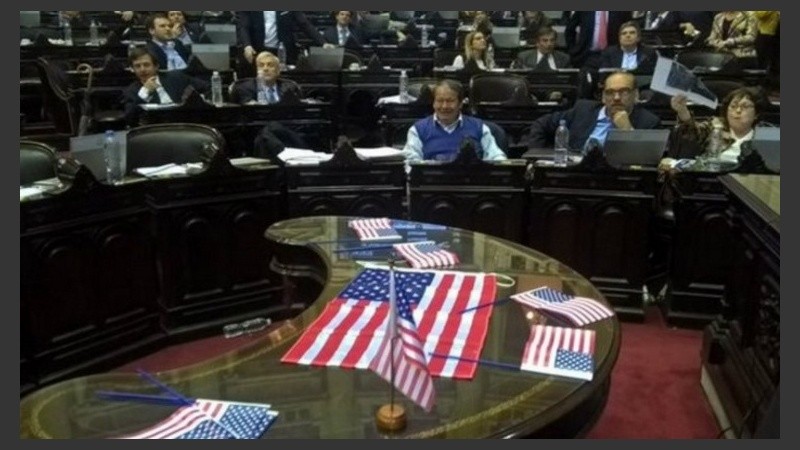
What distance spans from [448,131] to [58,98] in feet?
13.8

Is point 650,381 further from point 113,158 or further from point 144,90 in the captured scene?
point 144,90

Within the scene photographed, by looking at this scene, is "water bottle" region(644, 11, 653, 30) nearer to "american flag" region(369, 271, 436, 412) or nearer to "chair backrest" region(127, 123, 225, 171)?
"chair backrest" region(127, 123, 225, 171)

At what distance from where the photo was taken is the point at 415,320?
2.90 metres

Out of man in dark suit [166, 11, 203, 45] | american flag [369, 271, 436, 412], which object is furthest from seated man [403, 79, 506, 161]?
man in dark suit [166, 11, 203, 45]

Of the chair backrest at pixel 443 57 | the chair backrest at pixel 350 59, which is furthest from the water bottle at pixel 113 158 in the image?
the chair backrest at pixel 443 57

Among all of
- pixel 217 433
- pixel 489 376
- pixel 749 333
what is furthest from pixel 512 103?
pixel 217 433

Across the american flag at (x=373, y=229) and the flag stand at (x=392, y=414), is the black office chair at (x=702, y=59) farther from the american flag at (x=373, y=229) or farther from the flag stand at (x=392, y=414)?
the flag stand at (x=392, y=414)

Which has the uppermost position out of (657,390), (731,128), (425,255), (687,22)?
(687,22)

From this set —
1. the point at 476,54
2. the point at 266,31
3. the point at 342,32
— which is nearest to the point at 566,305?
the point at 476,54

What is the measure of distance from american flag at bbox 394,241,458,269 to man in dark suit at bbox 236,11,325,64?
6.19m

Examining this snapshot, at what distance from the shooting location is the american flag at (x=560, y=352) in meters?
2.56

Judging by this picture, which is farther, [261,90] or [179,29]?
[179,29]

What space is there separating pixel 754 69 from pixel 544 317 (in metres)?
5.98

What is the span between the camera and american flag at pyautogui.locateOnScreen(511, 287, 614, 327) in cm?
296
